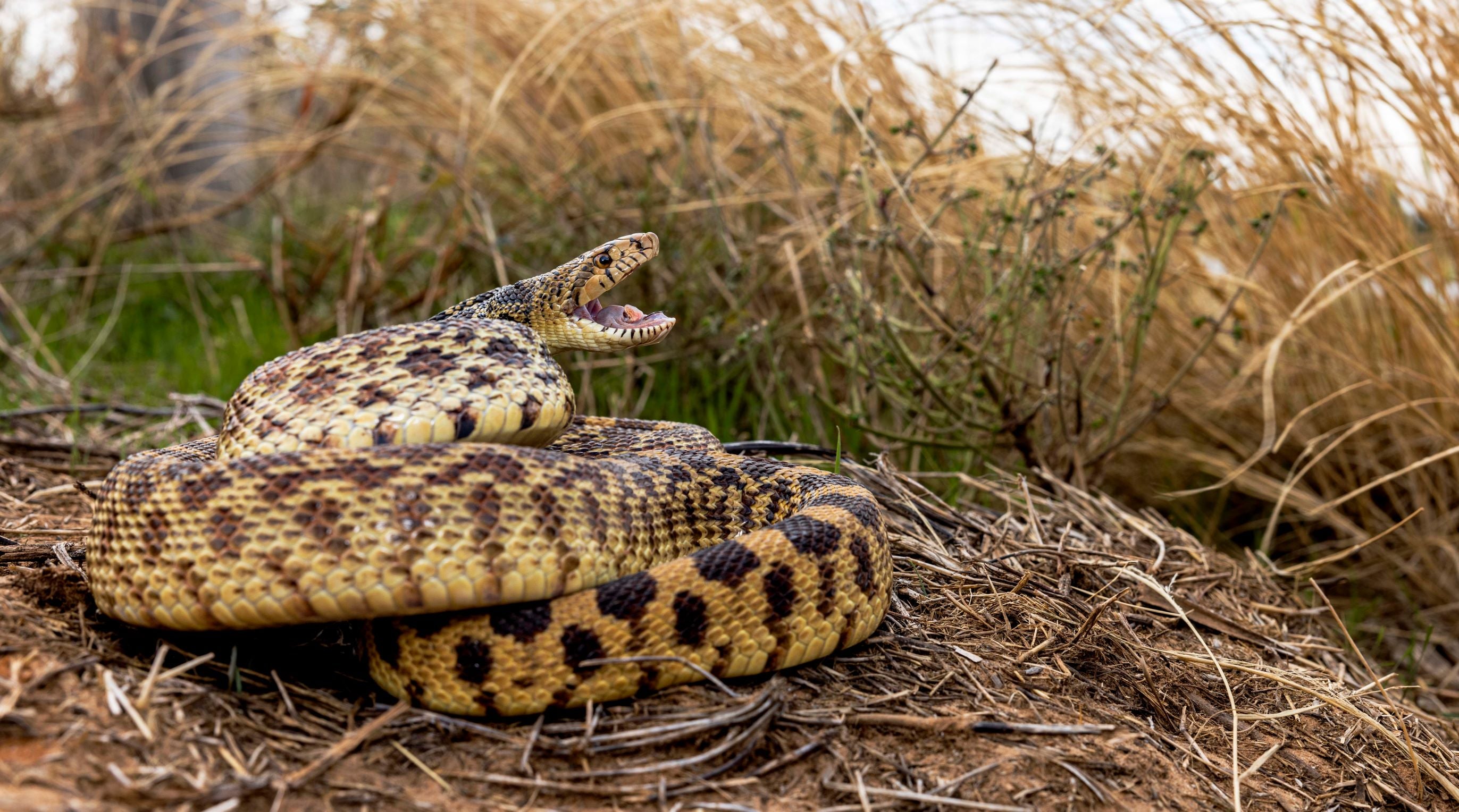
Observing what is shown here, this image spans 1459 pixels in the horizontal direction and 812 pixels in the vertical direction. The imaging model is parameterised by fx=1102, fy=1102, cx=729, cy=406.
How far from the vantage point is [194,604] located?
2.87 metres

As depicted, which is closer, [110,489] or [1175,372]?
[110,489]

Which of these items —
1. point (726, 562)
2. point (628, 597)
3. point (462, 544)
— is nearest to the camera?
point (462, 544)

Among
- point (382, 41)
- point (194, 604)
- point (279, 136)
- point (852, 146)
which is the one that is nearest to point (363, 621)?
point (194, 604)

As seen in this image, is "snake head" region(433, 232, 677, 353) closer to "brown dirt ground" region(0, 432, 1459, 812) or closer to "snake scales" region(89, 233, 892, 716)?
"snake scales" region(89, 233, 892, 716)

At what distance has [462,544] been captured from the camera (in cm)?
287

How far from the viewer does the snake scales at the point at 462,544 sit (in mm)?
2832

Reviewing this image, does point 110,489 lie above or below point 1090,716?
above

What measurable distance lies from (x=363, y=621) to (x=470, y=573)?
1.91 feet

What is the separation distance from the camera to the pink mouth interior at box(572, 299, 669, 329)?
4.38 metres

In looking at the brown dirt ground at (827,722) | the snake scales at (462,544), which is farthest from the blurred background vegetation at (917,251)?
the snake scales at (462,544)

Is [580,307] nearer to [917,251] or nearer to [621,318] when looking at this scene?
[621,318]

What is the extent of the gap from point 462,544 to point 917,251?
4.32m

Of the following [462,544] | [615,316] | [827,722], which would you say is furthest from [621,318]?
[827,722]

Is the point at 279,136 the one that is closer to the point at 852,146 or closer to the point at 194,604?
the point at 852,146
